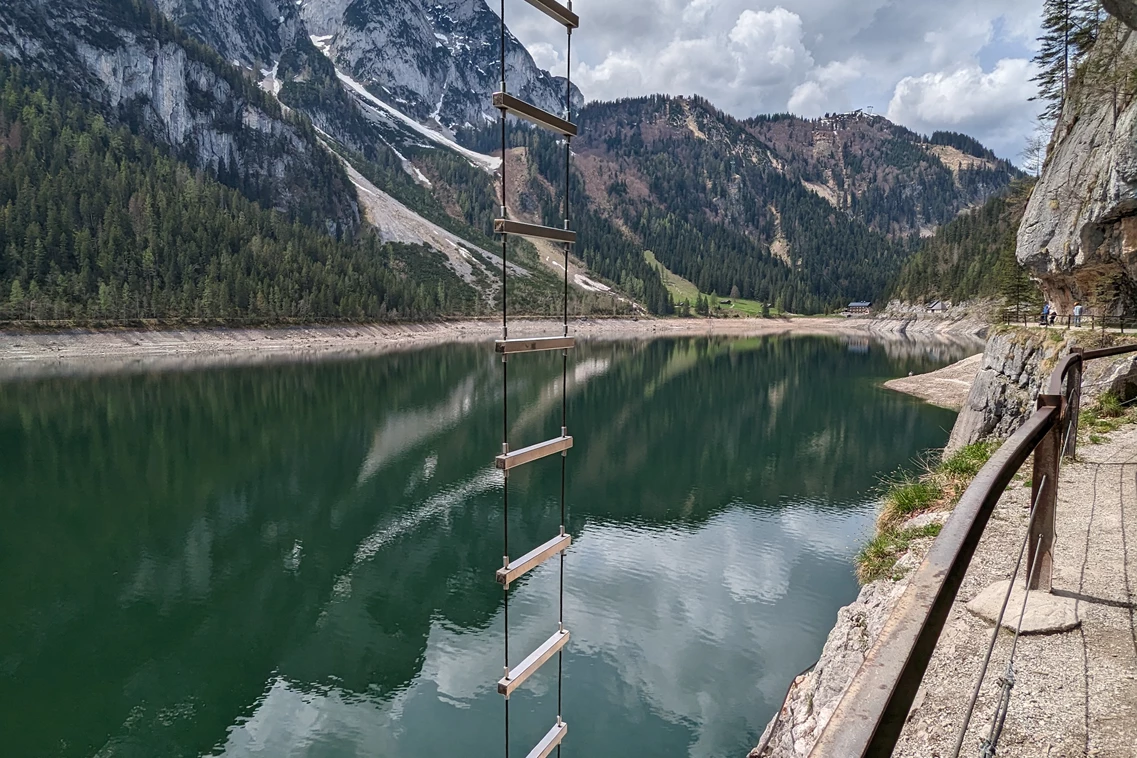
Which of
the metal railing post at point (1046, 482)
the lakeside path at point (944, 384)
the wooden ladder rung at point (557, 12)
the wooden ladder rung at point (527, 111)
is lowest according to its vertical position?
the lakeside path at point (944, 384)

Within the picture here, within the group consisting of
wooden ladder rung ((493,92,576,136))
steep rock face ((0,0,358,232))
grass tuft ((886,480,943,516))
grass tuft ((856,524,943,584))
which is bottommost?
grass tuft ((856,524,943,584))

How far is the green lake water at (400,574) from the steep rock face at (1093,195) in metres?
10.1

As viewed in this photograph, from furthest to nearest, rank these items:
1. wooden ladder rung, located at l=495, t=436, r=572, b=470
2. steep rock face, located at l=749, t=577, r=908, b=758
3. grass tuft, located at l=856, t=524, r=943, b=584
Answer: grass tuft, located at l=856, t=524, r=943, b=584
steep rock face, located at l=749, t=577, r=908, b=758
wooden ladder rung, located at l=495, t=436, r=572, b=470

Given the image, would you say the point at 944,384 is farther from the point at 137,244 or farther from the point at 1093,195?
the point at 137,244

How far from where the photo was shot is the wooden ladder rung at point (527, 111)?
6.48 m

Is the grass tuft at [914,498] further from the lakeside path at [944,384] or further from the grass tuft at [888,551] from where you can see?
the lakeside path at [944,384]

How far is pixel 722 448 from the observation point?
34.8m

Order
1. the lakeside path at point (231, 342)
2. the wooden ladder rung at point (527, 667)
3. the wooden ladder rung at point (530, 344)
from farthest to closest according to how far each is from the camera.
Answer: the lakeside path at point (231, 342) < the wooden ladder rung at point (527, 667) < the wooden ladder rung at point (530, 344)

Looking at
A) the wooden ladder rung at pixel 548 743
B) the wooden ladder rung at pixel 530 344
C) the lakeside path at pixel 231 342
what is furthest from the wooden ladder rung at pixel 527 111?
the lakeside path at pixel 231 342

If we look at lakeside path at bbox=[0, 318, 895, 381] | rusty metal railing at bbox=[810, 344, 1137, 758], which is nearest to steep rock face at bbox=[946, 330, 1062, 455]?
rusty metal railing at bbox=[810, 344, 1137, 758]

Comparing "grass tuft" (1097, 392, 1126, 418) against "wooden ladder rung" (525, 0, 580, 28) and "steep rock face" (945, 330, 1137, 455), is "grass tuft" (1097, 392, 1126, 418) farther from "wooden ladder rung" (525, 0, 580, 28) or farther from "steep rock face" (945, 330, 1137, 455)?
"wooden ladder rung" (525, 0, 580, 28)

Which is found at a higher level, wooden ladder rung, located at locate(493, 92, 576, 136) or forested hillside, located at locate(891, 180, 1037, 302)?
forested hillside, located at locate(891, 180, 1037, 302)

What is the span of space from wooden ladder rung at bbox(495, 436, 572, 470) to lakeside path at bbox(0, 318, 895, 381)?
221ft

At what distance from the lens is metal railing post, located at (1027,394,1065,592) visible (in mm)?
3713
